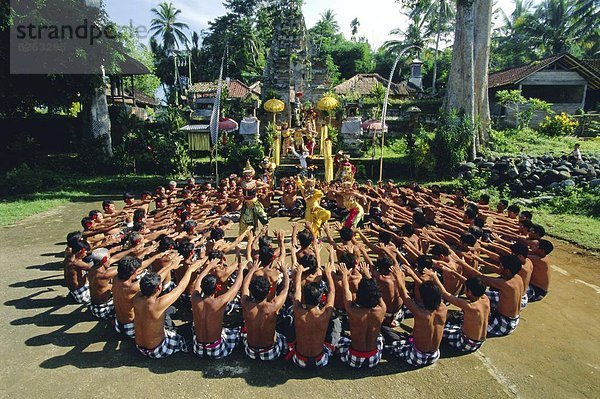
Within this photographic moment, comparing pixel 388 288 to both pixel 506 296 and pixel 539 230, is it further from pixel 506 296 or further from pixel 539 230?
pixel 539 230

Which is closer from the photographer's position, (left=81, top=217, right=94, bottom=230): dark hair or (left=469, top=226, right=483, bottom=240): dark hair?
(left=469, top=226, right=483, bottom=240): dark hair

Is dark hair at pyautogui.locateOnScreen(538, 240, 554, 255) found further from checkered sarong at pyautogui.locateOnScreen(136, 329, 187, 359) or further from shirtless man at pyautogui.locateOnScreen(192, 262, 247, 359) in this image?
checkered sarong at pyautogui.locateOnScreen(136, 329, 187, 359)

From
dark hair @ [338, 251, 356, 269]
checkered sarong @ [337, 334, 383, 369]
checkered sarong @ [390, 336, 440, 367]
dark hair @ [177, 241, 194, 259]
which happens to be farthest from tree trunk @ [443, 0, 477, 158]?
dark hair @ [177, 241, 194, 259]

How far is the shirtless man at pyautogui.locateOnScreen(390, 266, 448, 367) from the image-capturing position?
4.49 metres

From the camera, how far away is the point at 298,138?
2027 centimetres

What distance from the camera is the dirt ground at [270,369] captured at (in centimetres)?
434

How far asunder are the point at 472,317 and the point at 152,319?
4155 mm

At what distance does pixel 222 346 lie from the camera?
4.89m

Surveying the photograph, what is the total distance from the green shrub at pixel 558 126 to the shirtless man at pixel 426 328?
78.1ft

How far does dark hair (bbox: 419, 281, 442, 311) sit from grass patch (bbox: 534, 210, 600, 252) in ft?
23.4

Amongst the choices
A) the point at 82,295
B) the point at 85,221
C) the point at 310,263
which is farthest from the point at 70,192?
the point at 310,263

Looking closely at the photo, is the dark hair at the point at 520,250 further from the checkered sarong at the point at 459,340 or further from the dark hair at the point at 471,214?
the dark hair at the point at 471,214

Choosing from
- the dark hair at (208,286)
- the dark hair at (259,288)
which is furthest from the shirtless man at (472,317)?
the dark hair at (208,286)

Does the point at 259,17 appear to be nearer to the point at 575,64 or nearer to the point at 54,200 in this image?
the point at 575,64
